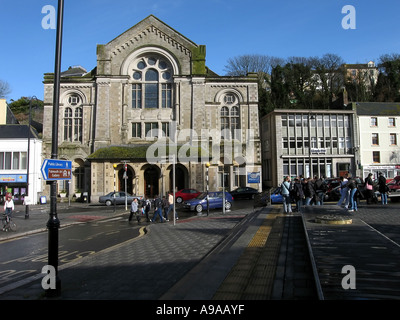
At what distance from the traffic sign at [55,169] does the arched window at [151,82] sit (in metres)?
33.3

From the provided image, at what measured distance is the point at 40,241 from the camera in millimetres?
12234

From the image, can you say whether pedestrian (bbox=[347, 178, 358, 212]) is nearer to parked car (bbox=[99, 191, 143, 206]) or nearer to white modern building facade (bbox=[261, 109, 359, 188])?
parked car (bbox=[99, 191, 143, 206])

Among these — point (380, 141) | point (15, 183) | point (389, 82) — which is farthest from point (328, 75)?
point (15, 183)

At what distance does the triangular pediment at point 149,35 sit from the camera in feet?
126

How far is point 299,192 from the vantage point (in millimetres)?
15148

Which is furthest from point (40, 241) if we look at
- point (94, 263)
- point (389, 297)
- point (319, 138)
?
point (319, 138)

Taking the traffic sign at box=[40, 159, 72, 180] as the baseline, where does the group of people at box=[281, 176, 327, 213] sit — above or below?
below

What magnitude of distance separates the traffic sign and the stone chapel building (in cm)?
3022

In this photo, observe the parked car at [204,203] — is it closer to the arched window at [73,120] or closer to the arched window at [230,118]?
the arched window at [230,118]

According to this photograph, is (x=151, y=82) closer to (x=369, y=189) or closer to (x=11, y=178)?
(x=11, y=178)

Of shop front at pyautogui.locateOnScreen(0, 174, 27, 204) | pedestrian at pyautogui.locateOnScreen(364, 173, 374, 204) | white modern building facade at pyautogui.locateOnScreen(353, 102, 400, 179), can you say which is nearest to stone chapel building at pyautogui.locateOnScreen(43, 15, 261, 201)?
shop front at pyautogui.locateOnScreen(0, 174, 27, 204)

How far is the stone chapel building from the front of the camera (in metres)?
37.5
